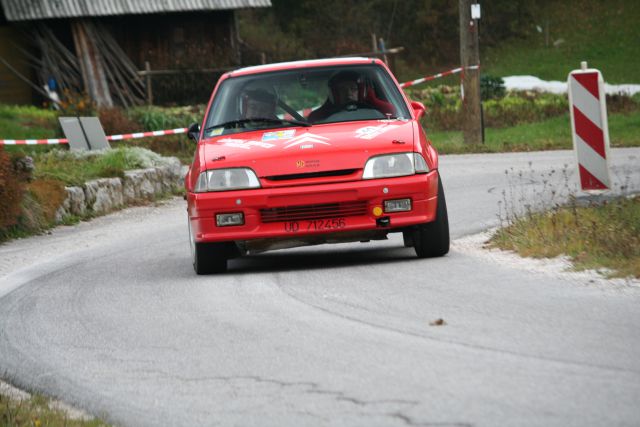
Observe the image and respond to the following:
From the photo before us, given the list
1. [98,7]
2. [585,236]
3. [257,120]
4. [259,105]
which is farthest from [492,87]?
[585,236]

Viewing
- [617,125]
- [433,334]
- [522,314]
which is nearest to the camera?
[433,334]

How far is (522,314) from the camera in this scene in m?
8.02

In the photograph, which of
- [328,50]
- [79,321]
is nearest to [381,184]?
[79,321]

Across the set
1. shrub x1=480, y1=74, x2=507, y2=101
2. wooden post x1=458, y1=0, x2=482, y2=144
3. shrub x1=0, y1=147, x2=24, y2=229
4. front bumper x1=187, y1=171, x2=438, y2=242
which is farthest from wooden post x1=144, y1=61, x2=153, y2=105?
front bumper x1=187, y1=171, x2=438, y2=242

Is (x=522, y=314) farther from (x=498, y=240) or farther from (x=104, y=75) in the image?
(x=104, y=75)

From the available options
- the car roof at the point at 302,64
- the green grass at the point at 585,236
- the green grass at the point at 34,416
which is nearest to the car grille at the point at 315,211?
the green grass at the point at 585,236

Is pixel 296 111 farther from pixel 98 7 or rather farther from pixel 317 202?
pixel 98 7

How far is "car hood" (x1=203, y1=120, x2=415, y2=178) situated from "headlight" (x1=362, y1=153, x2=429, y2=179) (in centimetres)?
5

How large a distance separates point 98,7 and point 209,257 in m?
30.6

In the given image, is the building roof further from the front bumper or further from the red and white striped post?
the front bumper

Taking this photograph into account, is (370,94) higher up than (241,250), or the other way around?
(370,94)

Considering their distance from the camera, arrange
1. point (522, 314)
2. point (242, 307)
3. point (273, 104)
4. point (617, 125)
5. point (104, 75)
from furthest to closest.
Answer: point (104, 75) → point (617, 125) → point (273, 104) → point (242, 307) → point (522, 314)

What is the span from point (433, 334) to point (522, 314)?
2.47 feet

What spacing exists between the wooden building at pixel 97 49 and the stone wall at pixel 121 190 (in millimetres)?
18081
